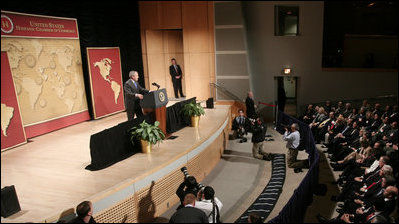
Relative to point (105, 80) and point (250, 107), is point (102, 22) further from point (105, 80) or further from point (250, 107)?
point (250, 107)

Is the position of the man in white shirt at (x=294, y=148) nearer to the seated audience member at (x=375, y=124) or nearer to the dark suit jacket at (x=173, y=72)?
the seated audience member at (x=375, y=124)

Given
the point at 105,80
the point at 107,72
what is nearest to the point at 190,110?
the point at 105,80

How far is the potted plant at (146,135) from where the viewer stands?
5957mm

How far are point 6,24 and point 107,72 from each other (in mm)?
3416

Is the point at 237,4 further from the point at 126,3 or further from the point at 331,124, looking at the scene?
the point at 331,124

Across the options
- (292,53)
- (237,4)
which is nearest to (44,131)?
(237,4)

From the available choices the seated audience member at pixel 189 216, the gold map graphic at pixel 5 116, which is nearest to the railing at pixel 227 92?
the gold map graphic at pixel 5 116

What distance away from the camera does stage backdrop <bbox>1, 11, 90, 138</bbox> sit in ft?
23.6

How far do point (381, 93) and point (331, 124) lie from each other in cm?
419

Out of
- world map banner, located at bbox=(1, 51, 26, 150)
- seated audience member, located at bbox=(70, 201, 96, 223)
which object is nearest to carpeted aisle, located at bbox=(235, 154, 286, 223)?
seated audience member, located at bbox=(70, 201, 96, 223)

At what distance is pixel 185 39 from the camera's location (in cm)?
1211

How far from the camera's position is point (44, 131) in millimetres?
8047

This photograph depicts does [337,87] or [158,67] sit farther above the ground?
[158,67]

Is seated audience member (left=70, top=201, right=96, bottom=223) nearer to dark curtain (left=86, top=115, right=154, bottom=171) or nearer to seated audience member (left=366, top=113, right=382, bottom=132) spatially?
dark curtain (left=86, top=115, right=154, bottom=171)
